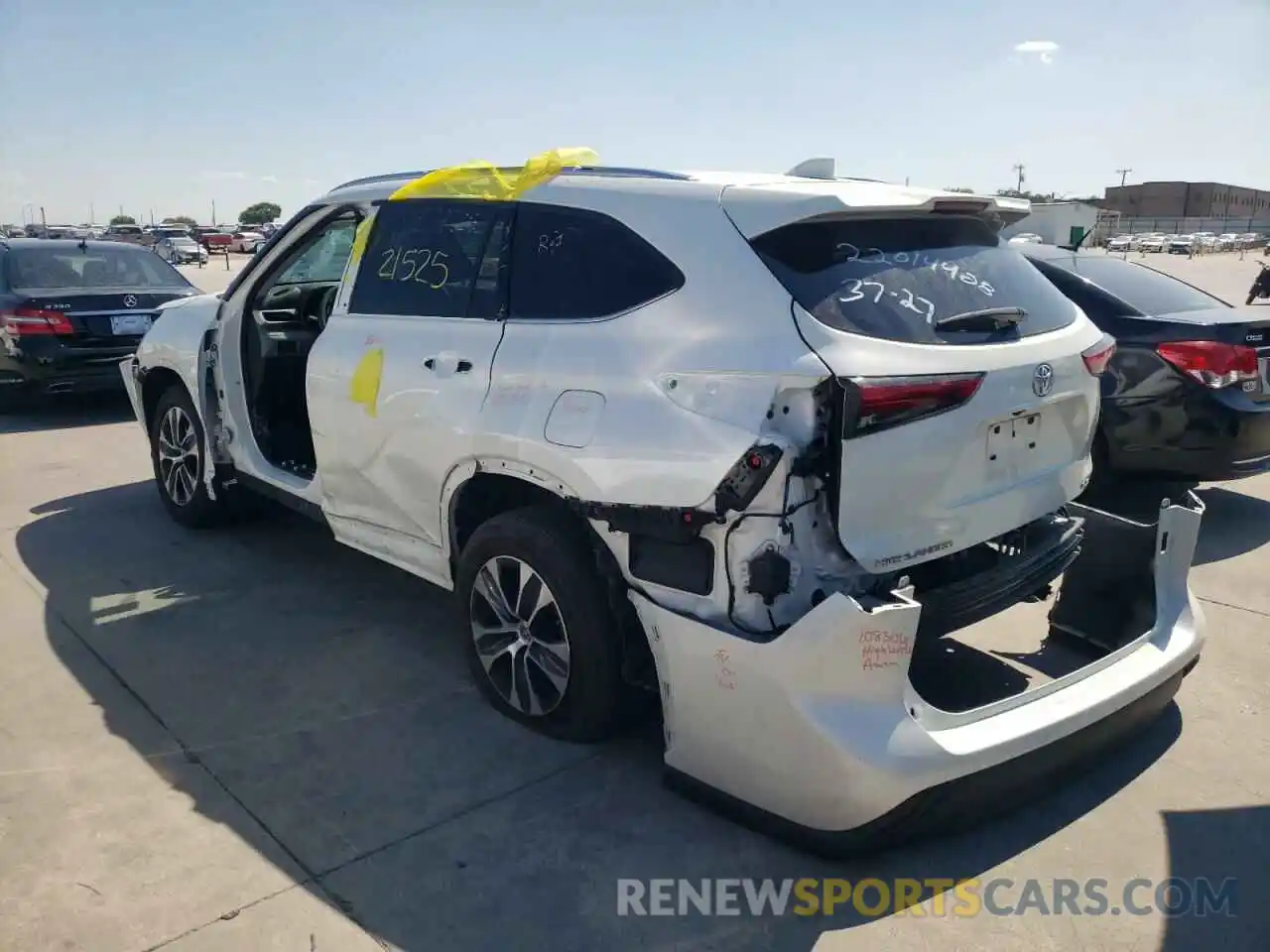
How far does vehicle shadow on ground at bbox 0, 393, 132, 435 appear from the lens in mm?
9195

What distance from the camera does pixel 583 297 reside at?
131 inches

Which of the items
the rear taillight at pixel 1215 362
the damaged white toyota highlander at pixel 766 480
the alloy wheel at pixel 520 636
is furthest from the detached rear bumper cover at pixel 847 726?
the rear taillight at pixel 1215 362

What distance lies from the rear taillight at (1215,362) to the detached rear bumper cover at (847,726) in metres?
3.02

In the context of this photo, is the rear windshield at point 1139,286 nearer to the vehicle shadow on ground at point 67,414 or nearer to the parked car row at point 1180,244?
the vehicle shadow on ground at point 67,414

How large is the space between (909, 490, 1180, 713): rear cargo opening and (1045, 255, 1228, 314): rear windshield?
2527 millimetres

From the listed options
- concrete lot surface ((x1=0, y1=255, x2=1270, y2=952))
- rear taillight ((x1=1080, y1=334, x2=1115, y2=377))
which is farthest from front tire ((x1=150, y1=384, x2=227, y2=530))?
rear taillight ((x1=1080, y1=334, x2=1115, y2=377))

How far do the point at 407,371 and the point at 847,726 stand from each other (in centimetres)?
219

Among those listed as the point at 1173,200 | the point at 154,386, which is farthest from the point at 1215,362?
the point at 1173,200

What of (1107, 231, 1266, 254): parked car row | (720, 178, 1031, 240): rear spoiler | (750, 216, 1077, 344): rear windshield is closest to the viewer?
(750, 216, 1077, 344): rear windshield

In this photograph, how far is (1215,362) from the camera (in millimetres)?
5535

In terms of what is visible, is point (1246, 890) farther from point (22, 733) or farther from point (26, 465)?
point (26, 465)

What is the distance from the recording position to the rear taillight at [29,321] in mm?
8711

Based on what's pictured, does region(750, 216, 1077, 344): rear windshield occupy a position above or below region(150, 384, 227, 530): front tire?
above

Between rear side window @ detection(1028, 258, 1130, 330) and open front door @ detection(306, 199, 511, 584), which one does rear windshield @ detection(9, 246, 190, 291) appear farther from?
rear side window @ detection(1028, 258, 1130, 330)
